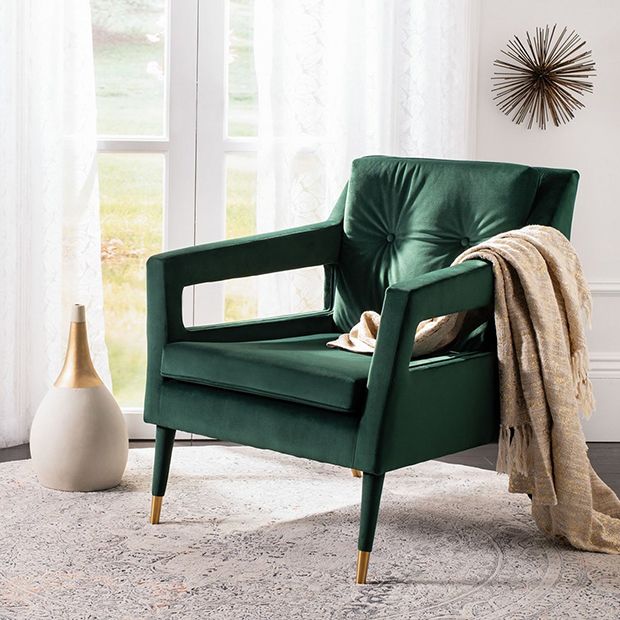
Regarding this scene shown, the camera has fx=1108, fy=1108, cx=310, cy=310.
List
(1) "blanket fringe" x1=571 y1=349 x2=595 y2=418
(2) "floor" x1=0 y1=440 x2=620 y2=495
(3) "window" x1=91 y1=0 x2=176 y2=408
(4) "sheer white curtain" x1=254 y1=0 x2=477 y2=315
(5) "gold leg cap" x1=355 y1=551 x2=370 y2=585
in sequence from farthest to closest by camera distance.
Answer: (3) "window" x1=91 y1=0 x2=176 y2=408 → (4) "sheer white curtain" x1=254 y1=0 x2=477 y2=315 → (2) "floor" x1=0 y1=440 x2=620 y2=495 → (1) "blanket fringe" x1=571 y1=349 x2=595 y2=418 → (5) "gold leg cap" x1=355 y1=551 x2=370 y2=585

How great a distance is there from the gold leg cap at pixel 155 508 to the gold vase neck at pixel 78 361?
15.0 inches

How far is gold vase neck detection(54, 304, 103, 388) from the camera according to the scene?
2.87m

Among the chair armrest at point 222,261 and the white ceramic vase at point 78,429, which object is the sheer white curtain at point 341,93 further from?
the white ceramic vase at point 78,429

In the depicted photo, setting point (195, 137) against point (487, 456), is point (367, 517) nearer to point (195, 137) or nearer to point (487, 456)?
point (487, 456)

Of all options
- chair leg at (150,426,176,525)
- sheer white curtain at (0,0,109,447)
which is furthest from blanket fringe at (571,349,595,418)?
sheer white curtain at (0,0,109,447)

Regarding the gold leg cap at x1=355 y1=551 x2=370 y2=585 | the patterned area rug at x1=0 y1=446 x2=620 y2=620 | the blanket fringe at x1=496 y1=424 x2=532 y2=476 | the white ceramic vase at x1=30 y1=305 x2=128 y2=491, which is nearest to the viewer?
the patterned area rug at x1=0 y1=446 x2=620 y2=620

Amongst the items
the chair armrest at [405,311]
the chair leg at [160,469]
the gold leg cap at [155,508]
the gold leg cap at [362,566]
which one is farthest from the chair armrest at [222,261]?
the gold leg cap at [362,566]

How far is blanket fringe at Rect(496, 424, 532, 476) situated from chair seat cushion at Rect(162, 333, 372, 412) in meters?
0.36

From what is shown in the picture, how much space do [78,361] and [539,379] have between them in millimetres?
1195

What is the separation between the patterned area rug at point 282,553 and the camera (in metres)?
2.21

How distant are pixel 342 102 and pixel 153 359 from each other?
118cm

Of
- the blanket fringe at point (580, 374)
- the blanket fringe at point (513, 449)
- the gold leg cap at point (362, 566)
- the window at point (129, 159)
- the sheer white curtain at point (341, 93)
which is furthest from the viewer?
the window at point (129, 159)

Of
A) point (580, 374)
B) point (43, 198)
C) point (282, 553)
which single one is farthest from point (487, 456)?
point (43, 198)

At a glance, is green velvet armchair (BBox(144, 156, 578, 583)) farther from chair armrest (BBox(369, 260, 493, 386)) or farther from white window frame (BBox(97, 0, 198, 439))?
white window frame (BBox(97, 0, 198, 439))
